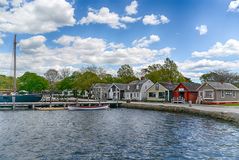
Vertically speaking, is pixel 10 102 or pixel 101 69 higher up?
pixel 101 69

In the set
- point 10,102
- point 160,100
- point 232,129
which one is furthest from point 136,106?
point 232,129

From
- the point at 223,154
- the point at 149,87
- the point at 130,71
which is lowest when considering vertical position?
the point at 223,154

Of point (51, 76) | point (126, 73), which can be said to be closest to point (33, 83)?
point (51, 76)

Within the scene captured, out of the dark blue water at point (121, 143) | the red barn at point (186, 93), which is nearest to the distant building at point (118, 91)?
the red barn at point (186, 93)

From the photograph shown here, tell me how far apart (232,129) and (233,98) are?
35.9 m

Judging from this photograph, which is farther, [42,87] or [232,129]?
[42,87]

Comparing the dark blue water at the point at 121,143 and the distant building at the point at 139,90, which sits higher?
the distant building at the point at 139,90

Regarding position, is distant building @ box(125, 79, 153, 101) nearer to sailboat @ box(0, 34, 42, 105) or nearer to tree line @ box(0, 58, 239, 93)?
tree line @ box(0, 58, 239, 93)

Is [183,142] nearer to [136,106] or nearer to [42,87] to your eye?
[136,106]

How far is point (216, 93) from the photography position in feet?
194

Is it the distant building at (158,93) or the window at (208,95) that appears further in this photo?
the distant building at (158,93)

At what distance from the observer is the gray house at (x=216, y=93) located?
59.2 meters

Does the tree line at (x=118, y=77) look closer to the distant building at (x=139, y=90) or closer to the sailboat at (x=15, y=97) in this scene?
the distant building at (x=139, y=90)

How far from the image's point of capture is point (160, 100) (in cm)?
7369
